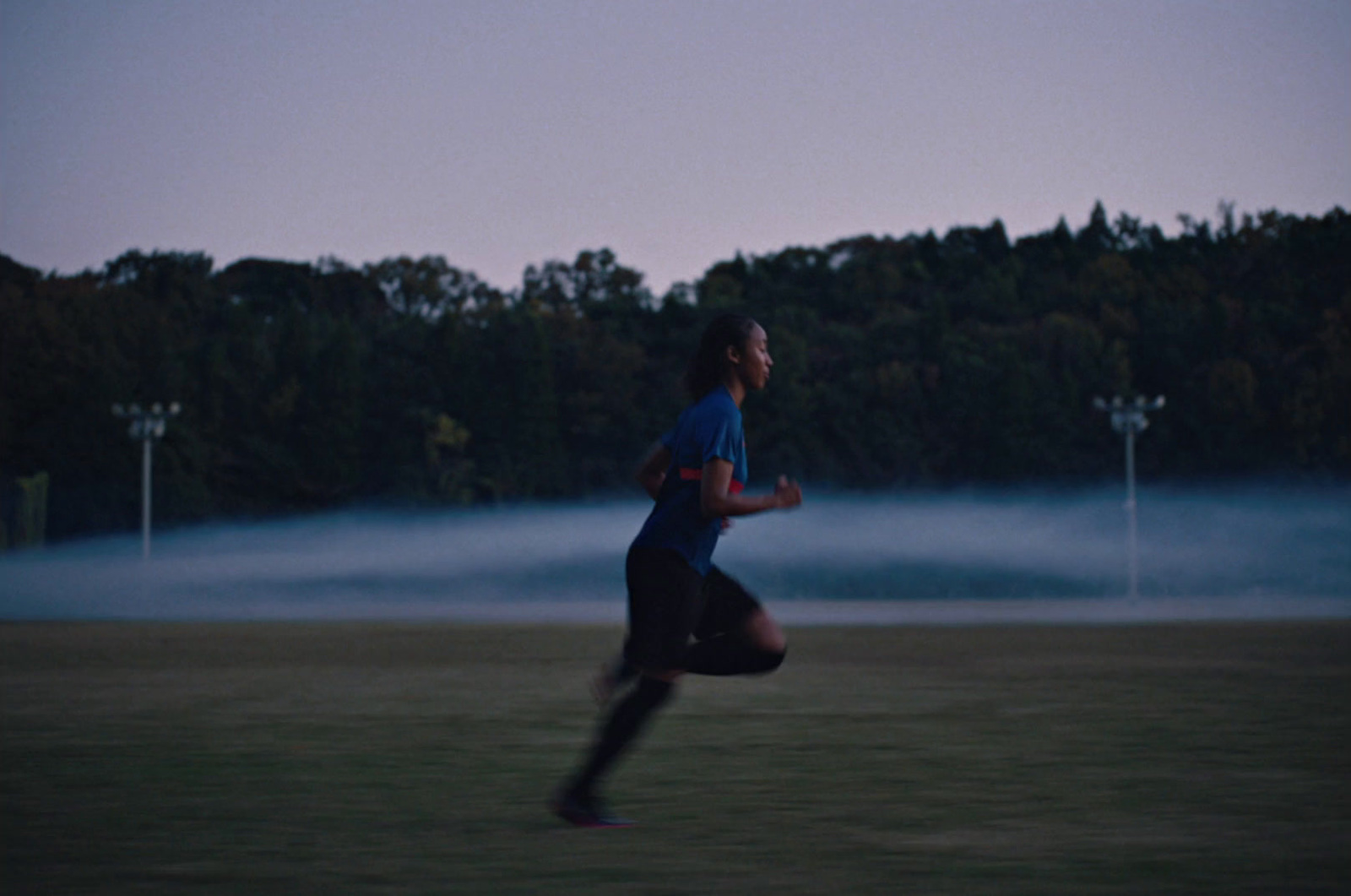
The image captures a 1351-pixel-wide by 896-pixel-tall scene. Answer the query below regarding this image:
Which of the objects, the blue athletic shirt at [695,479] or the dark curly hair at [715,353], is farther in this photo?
the dark curly hair at [715,353]

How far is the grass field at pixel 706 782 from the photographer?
5.27 meters

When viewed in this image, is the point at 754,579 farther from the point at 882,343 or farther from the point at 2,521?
the point at 2,521

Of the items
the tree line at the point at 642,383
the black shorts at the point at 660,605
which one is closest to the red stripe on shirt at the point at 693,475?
the black shorts at the point at 660,605

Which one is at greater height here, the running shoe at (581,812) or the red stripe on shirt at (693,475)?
the red stripe on shirt at (693,475)

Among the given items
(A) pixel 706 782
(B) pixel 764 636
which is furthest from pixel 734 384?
(A) pixel 706 782

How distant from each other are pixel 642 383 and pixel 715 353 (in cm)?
7107

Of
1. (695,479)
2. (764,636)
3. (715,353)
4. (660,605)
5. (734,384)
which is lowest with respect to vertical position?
(764,636)

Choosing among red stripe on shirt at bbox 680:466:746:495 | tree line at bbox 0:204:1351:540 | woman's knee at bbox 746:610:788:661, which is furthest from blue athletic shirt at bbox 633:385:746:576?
tree line at bbox 0:204:1351:540

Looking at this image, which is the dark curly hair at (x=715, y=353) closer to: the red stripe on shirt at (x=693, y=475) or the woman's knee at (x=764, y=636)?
the red stripe on shirt at (x=693, y=475)

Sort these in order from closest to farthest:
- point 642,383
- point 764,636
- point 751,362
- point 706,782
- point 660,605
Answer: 1. point 660,605
2. point 764,636
3. point 751,362
4. point 706,782
5. point 642,383

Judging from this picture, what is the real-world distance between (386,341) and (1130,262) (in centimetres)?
3969

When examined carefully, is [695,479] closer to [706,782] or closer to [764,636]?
[764,636]

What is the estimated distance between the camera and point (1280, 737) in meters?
8.80

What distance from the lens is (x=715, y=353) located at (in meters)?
6.38
